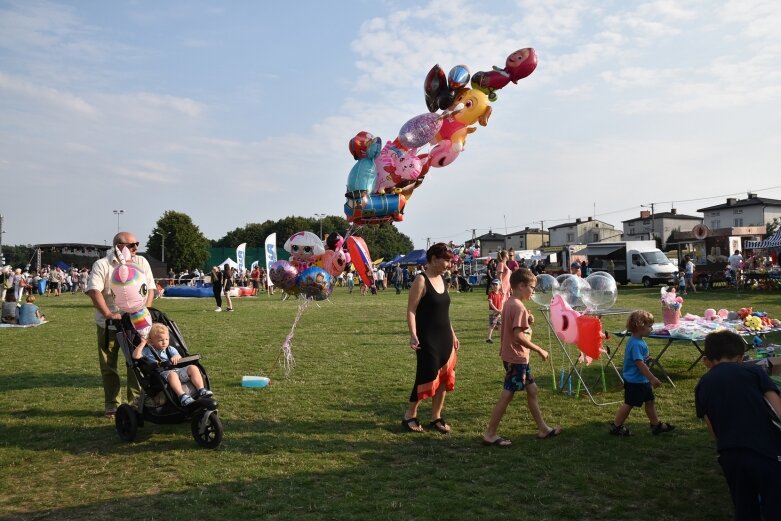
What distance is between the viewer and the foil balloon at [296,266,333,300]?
7223 millimetres

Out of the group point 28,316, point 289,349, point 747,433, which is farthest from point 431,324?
point 28,316

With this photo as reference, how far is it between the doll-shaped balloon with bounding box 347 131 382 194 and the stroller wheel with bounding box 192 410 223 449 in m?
3.23

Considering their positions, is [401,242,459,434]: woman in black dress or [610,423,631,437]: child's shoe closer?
[610,423,631,437]: child's shoe

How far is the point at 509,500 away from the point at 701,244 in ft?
116

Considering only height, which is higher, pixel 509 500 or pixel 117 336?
pixel 117 336

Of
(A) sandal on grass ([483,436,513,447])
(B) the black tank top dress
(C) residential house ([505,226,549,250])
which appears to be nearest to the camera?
(A) sandal on grass ([483,436,513,447])

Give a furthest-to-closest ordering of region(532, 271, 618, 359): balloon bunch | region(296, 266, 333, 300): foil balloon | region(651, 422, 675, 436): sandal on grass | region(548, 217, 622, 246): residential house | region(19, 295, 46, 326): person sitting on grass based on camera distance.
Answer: region(548, 217, 622, 246): residential house, region(19, 295, 46, 326): person sitting on grass, region(296, 266, 333, 300): foil balloon, region(532, 271, 618, 359): balloon bunch, region(651, 422, 675, 436): sandal on grass

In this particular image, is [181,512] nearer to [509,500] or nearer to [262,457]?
[262,457]

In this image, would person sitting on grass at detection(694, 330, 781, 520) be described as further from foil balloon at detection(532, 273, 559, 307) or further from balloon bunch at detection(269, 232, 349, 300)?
balloon bunch at detection(269, 232, 349, 300)

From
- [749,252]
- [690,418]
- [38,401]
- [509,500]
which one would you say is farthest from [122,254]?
[749,252]

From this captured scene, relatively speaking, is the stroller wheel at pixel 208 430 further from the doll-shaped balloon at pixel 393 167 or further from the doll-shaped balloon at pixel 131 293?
the doll-shaped balloon at pixel 393 167

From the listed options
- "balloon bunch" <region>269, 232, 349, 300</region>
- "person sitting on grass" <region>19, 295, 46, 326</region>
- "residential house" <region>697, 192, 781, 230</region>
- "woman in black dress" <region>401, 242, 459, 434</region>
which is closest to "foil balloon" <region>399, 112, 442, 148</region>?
"balloon bunch" <region>269, 232, 349, 300</region>

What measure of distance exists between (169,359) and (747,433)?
195 inches

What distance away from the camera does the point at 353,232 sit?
7938 millimetres
